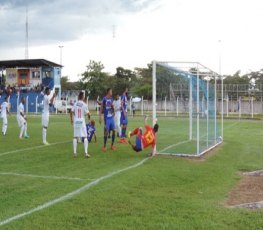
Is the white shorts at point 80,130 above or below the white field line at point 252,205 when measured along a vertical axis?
above

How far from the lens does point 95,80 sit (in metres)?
84.5

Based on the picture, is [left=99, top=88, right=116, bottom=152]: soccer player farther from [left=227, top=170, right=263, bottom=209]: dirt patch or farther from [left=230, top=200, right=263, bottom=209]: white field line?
[left=230, top=200, right=263, bottom=209]: white field line

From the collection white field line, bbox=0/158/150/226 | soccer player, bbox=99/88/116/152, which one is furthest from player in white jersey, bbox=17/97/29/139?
white field line, bbox=0/158/150/226

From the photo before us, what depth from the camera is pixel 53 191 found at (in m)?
9.09

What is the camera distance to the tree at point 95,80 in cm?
8438

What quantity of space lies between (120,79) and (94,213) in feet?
275

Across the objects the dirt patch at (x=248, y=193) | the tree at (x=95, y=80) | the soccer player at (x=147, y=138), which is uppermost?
the tree at (x=95, y=80)

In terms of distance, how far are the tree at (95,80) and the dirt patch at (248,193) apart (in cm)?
7327

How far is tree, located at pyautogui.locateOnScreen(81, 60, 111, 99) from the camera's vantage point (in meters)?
84.4

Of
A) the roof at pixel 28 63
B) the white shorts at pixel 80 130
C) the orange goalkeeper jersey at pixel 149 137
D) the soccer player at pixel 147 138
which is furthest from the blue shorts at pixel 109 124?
the roof at pixel 28 63

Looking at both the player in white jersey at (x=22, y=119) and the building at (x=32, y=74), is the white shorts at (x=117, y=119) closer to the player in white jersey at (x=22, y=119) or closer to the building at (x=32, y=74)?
the player in white jersey at (x=22, y=119)

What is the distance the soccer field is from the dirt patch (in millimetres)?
219

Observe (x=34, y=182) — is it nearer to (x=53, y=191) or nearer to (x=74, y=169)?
(x=53, y=191)

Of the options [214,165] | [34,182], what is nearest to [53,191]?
[34,182]
